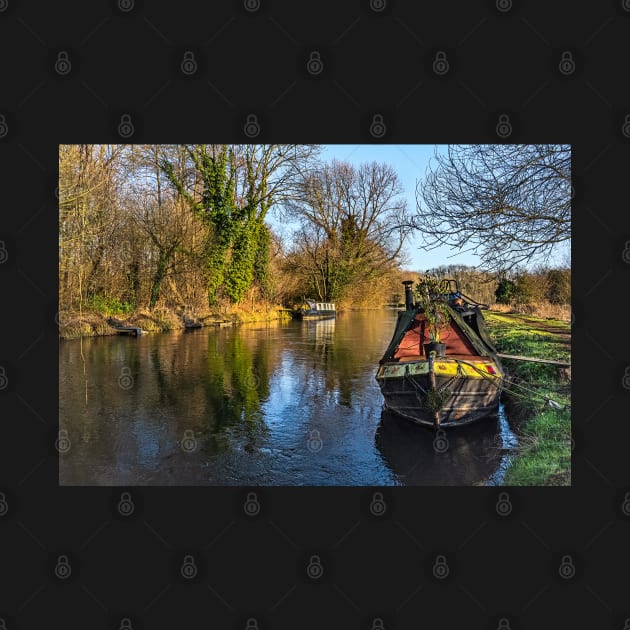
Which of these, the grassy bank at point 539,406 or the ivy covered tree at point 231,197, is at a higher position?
the ivy covered tree at point 231,197

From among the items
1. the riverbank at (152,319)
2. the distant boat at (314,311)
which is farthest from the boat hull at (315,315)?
the riverbank at (152,319)

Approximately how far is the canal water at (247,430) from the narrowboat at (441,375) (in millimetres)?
276

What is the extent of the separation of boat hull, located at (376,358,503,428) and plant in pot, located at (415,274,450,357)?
46 cm

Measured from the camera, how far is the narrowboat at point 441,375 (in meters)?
6.05

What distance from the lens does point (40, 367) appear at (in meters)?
2.92

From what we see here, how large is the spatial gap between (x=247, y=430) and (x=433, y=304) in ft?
9.60

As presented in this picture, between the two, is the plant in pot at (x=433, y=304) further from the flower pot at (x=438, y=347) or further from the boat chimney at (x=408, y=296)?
the boat chimney at (x=408, y=296)

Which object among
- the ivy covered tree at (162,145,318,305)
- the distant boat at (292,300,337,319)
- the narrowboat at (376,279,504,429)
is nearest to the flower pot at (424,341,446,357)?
the narrowboat at (376,279,504,429)

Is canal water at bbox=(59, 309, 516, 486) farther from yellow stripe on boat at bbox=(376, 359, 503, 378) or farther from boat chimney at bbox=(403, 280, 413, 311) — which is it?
boat chimney at bbox=(403, 280, 413, 311)

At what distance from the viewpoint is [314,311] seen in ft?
81.2

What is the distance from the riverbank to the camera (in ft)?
44.4

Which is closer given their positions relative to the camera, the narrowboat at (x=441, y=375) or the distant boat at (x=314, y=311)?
the narrowboat at (x=441, y=375)

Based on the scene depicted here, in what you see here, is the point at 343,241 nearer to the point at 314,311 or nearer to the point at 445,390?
the point at 314,311
